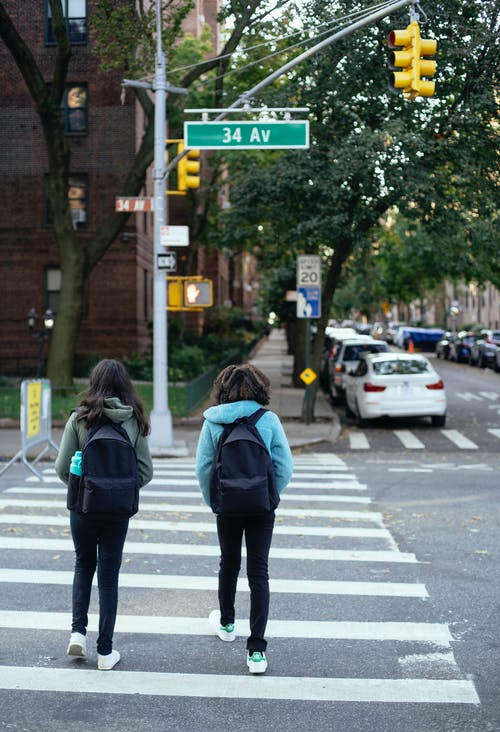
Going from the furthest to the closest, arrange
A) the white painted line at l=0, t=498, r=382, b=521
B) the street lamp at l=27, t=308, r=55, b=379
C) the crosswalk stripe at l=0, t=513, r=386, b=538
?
the street lamp at l=27, t=308, r=55, b=379, the white painted line at l=0, t=498, r=382, b=521, the crosswalk stripe at l=0, t=513, r=386, b=538

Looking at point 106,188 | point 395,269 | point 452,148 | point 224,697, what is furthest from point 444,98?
point 395,269

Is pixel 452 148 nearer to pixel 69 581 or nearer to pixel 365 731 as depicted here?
pixel 69 581

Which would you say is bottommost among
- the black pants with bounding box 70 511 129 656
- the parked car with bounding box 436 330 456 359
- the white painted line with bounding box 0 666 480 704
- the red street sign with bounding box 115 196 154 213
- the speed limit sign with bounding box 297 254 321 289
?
the parked car with bounding box 436 330 456 359

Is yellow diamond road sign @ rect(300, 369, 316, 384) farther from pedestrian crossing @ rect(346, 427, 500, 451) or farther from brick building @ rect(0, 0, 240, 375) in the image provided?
brick building @ rect(0, 0, 240, 375)

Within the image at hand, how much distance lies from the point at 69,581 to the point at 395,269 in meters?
59.2

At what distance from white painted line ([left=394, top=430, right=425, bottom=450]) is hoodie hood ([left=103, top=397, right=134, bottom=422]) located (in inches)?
540

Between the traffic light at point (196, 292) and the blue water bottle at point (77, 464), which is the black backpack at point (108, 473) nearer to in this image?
the blue water bottle at point (77, 464)

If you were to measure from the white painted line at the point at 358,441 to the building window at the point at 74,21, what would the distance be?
60.6ft

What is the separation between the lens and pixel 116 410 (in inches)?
213

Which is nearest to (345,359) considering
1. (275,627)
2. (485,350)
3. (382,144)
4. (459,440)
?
(459,440)

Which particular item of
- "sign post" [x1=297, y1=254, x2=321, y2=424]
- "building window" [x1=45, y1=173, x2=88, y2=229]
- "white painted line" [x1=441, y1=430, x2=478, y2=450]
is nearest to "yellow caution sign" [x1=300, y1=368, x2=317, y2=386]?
"sign post" [x1=297, y1=254, x2=321, y2=424]

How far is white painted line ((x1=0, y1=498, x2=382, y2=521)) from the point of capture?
1063 cm

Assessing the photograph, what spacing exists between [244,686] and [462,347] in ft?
154

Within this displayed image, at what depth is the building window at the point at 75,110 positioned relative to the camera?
3347cm
